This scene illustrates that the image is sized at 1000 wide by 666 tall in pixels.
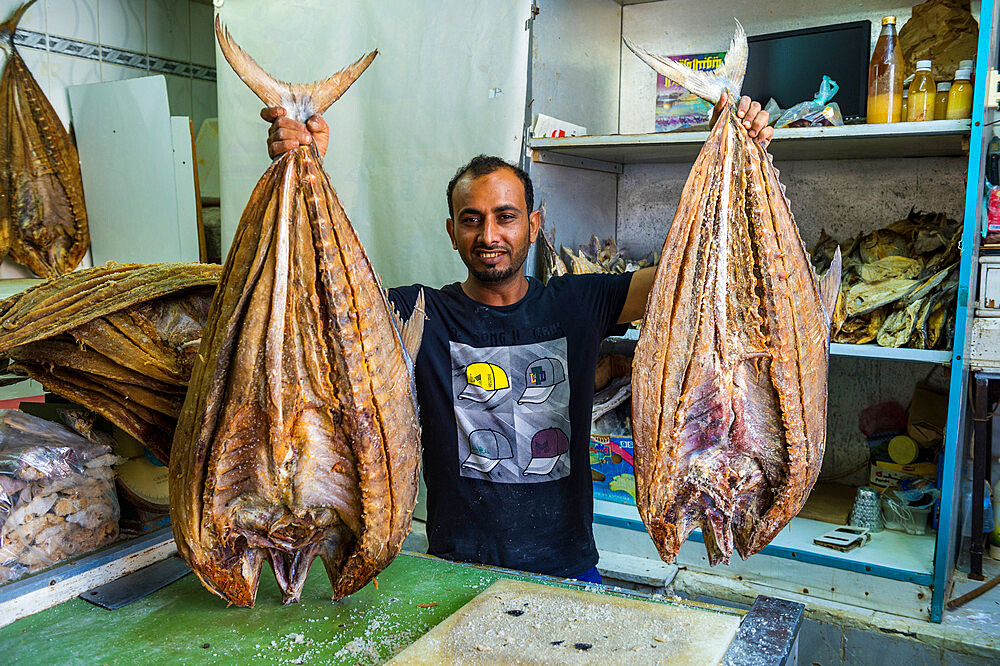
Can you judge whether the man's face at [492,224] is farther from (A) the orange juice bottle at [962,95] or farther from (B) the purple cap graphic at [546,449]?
(A) the orange juice bottle at [962,95]

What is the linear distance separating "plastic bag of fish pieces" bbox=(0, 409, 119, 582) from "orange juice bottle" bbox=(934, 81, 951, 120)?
2823 mm

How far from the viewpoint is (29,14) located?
430 centimetres

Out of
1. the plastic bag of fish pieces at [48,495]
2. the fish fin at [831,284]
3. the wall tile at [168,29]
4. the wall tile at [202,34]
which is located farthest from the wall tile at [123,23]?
the fish fin at [831,284]

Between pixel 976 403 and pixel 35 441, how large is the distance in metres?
2.89

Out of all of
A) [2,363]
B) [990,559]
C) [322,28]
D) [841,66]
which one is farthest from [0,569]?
[990,559]

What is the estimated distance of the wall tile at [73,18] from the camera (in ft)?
14.5

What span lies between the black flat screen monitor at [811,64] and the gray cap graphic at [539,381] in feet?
5.44

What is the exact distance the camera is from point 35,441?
1.83 m

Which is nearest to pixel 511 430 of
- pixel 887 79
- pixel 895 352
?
pixel 895 352

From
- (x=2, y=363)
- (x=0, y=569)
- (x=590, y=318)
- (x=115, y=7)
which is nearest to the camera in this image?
(x=0, y=569)

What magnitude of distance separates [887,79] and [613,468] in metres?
1.84

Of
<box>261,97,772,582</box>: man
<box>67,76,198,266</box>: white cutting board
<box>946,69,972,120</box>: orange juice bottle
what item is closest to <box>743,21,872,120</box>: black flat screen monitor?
<box>946,69,972,120</box>: orange juice bottle

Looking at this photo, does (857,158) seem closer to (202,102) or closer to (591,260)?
(591,260)

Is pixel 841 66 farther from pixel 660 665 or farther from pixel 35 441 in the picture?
pixel 35 441
